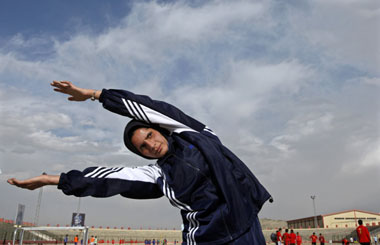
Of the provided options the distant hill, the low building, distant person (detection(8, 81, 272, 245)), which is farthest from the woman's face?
the distant hill

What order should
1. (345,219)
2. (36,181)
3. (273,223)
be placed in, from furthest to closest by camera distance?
(273,223)
(345,219)
(36,181)

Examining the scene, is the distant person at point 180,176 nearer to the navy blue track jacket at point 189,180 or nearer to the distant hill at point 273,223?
the navy blue track jacket at point 189,180

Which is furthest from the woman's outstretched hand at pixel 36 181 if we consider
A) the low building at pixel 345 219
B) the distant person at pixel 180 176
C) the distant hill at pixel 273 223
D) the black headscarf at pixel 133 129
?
the distant hill at pixel 273 223

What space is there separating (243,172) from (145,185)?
0.96m

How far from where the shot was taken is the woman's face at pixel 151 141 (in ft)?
9.77

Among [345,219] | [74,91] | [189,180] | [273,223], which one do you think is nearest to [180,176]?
[189,180]

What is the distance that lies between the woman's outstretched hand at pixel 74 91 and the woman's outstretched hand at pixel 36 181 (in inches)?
29.2

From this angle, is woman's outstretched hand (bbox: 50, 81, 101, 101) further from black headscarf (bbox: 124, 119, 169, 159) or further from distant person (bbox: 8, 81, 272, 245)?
black headscarf (bbox: 124, 119, 169, 159)

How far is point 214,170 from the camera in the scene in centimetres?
262

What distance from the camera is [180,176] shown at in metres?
2.75

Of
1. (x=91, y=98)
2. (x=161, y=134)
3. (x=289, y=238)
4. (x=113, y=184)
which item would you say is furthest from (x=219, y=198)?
(x=289, y=238)

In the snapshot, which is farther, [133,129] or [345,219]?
[345,219]

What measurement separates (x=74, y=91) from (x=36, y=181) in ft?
2.86

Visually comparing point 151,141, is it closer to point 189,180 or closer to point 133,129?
point 133,129
